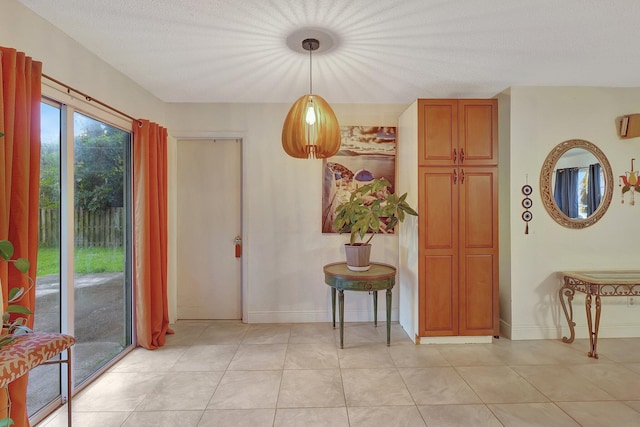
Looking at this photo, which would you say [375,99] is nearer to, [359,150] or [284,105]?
[359,150]

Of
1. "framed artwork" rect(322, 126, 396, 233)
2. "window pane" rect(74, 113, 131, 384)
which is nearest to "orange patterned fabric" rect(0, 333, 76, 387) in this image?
"window pane" rect(74, 113, 131, 384)

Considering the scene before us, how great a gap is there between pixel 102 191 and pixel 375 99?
284 cm

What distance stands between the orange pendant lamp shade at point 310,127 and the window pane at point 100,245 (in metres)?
1.65

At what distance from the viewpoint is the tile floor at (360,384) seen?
2000mm

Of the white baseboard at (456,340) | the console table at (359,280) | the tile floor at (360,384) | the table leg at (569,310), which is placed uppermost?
the console table at (359,280)

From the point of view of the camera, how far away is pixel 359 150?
3648 millimetres

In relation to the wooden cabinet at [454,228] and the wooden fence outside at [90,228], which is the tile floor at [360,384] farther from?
the wooden fence outside at [90,228]

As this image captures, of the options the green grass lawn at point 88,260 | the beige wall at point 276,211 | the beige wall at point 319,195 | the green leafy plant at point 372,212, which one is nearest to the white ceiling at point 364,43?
the beige wall at point 319,195

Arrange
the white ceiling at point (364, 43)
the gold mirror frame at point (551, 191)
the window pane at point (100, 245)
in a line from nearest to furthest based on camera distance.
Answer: the white ceiling at point (364, 43)
the window pane at point (100, 245)
the gold mirror frame at point (551, 191)

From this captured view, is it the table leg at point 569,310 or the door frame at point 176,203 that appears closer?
the table leg at point 569,310

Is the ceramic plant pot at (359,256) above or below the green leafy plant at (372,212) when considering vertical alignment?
below

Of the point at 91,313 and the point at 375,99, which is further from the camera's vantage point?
the point at 375,99

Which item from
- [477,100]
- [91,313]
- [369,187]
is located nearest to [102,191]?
[91,313]

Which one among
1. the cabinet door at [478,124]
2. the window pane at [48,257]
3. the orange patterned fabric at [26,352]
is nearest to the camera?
the orange patterned fabric at [26,352]
